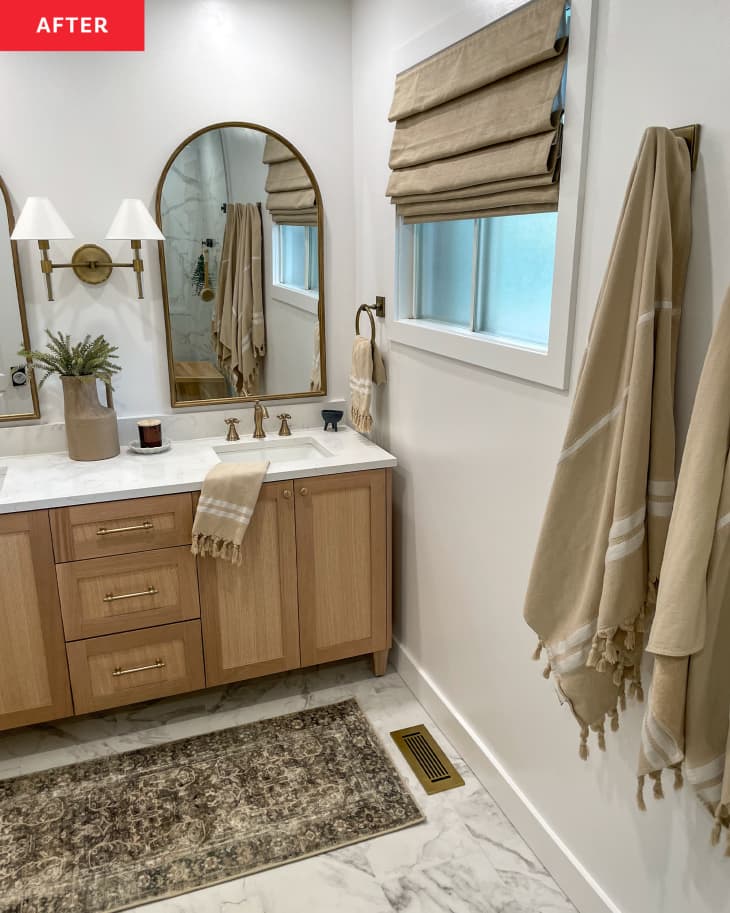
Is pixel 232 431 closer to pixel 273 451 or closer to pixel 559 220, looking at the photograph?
pixel 273 451

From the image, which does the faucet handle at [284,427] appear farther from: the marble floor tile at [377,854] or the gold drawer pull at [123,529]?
the marble floor tile at [377,854]

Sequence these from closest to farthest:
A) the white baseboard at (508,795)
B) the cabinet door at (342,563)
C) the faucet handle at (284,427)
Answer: the white baseboard at (508,795)
the cabinet door at (342,563)
the faucet handle at (284,427)

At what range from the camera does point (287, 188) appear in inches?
101

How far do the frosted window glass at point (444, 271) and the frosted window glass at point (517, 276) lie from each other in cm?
9

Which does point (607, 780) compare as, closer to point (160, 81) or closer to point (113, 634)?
point (113, 634)

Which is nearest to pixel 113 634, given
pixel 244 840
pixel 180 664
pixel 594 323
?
pixel 180 664

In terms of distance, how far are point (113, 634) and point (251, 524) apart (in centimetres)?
53

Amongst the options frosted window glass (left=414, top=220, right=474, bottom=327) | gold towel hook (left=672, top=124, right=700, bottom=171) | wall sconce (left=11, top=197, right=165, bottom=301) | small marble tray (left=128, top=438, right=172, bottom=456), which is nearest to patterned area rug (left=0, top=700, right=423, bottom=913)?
small marble tray (left=128, top=438, right=172, bottom=456)

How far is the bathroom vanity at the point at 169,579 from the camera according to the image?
6.82 feet

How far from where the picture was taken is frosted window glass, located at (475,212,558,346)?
1.76 m

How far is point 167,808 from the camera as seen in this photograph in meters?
2.03

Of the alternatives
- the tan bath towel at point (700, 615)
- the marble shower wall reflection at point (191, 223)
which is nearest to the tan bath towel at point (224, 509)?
the marble shower wall reflection at point (191, 223)

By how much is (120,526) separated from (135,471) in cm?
21

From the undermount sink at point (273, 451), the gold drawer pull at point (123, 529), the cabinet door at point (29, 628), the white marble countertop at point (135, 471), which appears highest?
the white marble countertop at point (135, 471)
